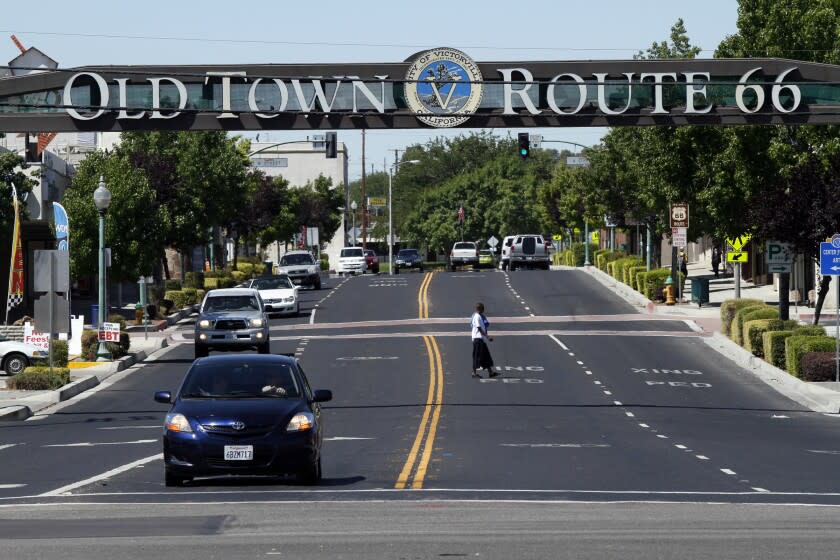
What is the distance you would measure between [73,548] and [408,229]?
458 ft

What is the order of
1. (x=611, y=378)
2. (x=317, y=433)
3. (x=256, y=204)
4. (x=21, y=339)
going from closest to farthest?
(x=317, y=433) < (x=611, y=378) < (x=21, y=339) < (x=256, y=204)

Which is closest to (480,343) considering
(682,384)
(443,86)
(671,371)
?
(682,384)

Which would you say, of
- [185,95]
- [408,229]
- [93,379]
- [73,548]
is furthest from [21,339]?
[408,229]

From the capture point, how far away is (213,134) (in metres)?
74.2

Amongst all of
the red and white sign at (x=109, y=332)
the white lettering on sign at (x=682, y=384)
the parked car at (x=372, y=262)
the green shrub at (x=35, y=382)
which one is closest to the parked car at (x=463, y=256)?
the parked car at (x=372, y=262)

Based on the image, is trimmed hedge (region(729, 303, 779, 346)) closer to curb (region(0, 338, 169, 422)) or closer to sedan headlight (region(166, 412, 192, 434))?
curb (region(0, 338, 169, 422))

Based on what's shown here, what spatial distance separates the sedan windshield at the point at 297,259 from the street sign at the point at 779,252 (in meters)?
37.6

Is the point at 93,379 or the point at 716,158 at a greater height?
the point at 716,158

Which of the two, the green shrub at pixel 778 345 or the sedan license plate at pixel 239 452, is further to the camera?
the green shrub at pixel 778 345

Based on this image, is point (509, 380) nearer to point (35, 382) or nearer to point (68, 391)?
point (68, 391)

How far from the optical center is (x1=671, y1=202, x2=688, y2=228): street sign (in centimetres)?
5547

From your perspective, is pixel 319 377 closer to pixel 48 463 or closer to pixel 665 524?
pixel 48 463

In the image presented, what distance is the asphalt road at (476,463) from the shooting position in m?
13.0

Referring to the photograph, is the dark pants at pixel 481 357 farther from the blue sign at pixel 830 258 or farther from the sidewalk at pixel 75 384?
the sidewalk at pixel 75 384
